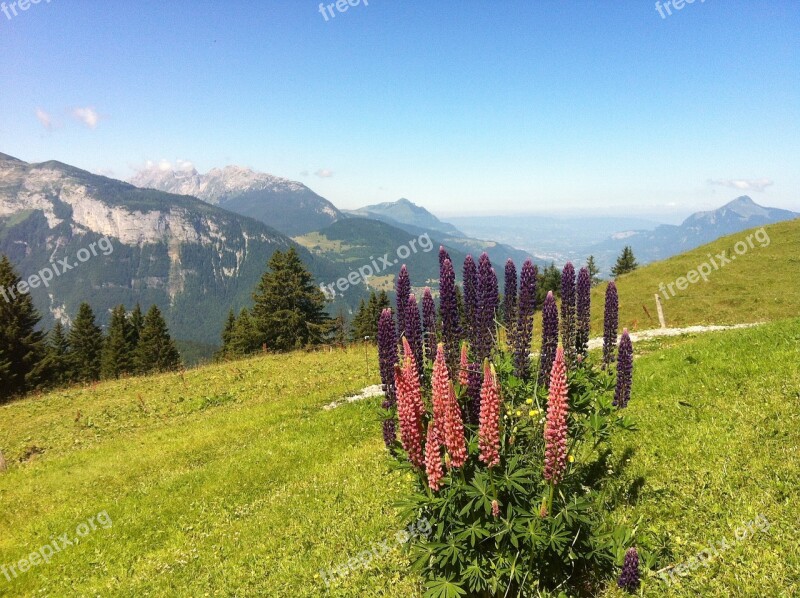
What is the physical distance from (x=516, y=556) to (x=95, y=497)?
15106mm

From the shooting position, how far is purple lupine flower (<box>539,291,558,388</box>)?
A: 24.4ft

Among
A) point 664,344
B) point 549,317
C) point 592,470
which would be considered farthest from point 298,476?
point 664,344

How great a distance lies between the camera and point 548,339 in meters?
7.42

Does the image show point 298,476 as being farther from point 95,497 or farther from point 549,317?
point 549,317

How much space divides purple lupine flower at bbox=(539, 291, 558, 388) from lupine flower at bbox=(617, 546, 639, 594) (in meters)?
2.73

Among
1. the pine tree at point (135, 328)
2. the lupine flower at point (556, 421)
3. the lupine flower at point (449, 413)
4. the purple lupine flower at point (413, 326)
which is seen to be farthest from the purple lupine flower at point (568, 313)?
the pine tree at point (135, 328)

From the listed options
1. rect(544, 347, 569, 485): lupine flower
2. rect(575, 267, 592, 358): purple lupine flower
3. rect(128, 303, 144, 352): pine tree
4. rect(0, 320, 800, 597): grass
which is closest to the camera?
rect(544, 347, 569, 485): lupine flower

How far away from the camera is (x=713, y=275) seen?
44.4 metres

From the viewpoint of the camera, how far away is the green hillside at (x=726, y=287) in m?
34.9

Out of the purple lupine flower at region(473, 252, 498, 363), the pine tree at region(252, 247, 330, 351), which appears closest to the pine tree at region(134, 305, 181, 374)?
the pine tree at region(252, 247, 330, 351)

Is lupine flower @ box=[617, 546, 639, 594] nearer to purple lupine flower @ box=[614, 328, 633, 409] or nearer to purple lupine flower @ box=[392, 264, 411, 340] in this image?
purple lupine flower @ box=[614, 328, 633, 409]

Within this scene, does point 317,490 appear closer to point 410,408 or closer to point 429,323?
point 429,323

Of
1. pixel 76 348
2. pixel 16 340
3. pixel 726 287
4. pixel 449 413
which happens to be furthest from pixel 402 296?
pixel 76 348

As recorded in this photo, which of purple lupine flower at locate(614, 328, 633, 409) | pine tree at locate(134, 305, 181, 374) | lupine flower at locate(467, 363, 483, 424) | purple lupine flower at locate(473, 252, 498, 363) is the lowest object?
pine tree at locate(134, 305, 181, 374)
